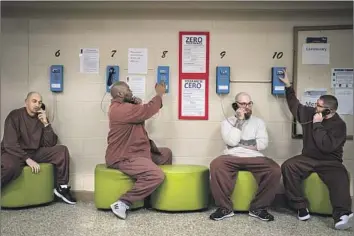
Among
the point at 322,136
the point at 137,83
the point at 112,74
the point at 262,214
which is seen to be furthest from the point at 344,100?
the point at 112,74

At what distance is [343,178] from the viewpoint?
10.8 feet

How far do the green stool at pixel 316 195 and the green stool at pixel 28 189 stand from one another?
235cm

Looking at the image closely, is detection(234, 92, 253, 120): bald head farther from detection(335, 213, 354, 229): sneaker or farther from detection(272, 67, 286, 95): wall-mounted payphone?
detection(335, 213, 354, 229): sneaker

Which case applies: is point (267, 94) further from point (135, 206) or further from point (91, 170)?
point (91, 170)

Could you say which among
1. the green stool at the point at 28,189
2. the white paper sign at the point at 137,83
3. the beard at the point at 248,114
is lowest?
the green stool at the point at 28,189

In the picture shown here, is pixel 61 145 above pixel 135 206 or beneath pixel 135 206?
above

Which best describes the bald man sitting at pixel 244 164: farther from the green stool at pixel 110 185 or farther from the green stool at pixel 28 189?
the green stool at pixel 28 189

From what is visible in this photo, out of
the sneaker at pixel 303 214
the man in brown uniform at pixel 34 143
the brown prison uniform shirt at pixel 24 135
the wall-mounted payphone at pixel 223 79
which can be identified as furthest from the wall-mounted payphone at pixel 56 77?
the sneaker at pixel 303 214

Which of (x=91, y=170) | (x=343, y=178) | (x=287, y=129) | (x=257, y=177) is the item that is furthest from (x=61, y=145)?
(x=343, y=178)

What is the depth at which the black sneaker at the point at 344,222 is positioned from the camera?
10.2ft

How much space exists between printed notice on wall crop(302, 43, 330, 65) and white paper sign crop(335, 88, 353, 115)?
32 centimetres

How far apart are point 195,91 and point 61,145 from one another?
4.77 ft

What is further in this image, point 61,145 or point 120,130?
point 61,145

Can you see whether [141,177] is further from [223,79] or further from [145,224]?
[223,79]
